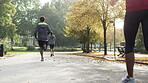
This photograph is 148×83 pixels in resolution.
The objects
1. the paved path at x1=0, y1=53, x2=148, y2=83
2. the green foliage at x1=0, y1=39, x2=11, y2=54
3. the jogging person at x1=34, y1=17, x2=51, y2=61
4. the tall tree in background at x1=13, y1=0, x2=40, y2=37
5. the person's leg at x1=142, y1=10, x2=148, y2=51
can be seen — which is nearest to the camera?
the person's leg at x1=142, y1=10, x2=148, y2=51

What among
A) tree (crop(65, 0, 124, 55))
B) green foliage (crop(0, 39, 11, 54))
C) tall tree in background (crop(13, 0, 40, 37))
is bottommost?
green foliage (crop(0, 39, 11, 54))

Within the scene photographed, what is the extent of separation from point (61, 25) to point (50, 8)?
16.9ft

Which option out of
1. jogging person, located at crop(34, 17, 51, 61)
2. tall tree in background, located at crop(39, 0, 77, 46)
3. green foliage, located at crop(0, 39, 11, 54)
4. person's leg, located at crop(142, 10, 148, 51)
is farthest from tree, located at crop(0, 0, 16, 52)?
person's leg, located at crop(142, 10, 148, 51)

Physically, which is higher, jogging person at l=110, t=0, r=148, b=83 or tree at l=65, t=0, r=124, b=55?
tree at l=65, t=0, r=124, b=55

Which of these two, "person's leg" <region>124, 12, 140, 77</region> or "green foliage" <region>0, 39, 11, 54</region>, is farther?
"green foliage" <region>0, 39, 11, 54</region>

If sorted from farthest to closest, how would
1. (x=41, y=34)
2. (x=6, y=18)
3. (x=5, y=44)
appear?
(x=6, y=18) < (x=5, y=44) < (x=41, y=34)

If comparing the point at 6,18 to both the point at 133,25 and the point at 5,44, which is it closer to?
the point at 5,44

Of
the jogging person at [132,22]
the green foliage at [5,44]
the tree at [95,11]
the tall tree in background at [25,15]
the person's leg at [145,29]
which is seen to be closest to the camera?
the person's leg at [145,29]

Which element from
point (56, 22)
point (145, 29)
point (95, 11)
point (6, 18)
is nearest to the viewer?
point (145, 29)

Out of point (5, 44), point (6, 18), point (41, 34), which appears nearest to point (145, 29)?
point (41, 34)

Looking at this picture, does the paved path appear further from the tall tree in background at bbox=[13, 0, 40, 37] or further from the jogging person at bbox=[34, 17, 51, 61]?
the tall tree in background at bbox=[13, 0, 40, 37]

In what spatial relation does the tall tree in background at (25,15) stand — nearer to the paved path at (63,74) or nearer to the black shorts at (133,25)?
the paved path at (63,74)

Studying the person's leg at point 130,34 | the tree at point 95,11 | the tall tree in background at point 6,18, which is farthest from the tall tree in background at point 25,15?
the person's leg at point 130,34

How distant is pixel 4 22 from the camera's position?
123 ft
